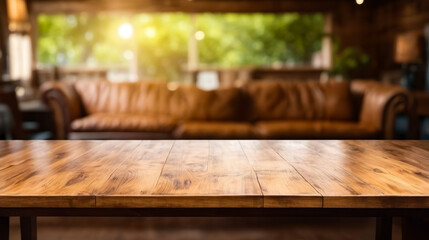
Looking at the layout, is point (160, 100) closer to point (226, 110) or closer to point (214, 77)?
point (226, 110)

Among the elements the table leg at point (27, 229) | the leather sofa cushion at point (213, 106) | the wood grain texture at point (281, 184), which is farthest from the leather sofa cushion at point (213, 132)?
the table leg at point (27, 229)

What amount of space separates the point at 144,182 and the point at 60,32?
28.6 ft

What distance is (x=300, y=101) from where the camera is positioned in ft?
14.2

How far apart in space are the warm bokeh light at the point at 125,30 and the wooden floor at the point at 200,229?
6309mm

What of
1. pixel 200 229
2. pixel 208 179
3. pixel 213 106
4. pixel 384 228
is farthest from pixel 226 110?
pixel 208 179

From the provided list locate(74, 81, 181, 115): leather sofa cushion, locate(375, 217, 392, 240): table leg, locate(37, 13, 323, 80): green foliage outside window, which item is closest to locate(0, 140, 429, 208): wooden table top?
locate(375, 217, 392, 240): table leg

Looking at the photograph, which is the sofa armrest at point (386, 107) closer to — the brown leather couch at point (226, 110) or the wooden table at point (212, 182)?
the brown leather couch at point (226, 110)

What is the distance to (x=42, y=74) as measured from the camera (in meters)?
8.48

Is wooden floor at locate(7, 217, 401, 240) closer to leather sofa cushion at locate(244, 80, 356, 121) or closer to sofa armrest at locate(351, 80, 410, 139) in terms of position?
sofa armrest at locate(351, 80, 410, 139)

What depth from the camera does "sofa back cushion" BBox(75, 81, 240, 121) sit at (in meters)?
4.28

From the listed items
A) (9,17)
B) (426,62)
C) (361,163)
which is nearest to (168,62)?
(9,17)

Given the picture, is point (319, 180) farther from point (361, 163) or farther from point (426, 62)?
point (426, 62)

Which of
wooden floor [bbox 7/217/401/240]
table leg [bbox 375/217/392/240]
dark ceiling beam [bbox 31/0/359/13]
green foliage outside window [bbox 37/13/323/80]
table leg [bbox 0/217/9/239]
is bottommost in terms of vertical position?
wooden floor [bbox 7/217/401/240]

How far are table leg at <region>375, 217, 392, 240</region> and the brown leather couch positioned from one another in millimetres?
2039
